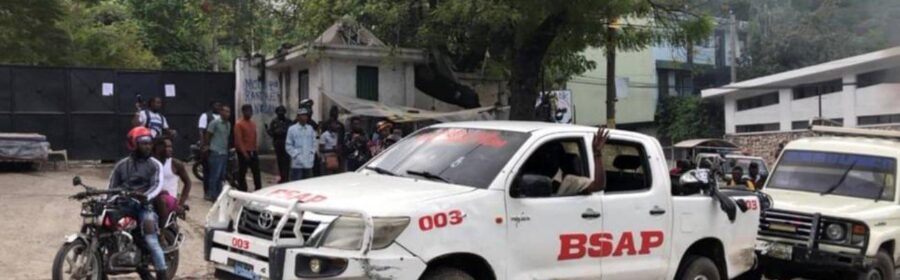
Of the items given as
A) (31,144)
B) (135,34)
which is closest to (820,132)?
(31,144)

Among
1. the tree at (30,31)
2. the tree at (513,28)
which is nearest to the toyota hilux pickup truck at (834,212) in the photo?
the tree at (513,28)

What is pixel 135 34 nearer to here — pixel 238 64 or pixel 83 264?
pixel 238 64

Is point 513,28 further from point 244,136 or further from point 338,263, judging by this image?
point 338,263

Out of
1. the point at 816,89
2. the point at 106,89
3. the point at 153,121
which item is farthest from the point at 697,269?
the point at 816,89

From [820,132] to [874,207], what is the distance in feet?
5.76

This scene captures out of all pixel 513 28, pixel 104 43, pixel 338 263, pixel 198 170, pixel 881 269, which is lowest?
pixel 881 269

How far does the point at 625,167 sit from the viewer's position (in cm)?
679

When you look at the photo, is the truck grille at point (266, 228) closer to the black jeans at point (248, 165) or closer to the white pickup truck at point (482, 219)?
the white pickup truck at point (482, 219)

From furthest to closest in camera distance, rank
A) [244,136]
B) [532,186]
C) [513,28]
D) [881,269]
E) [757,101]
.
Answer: [757,101] → [513,28] → [244,136] → [881,269] → [532,186]

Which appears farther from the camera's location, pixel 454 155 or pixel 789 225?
pixel 789 225

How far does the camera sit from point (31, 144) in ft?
47.9

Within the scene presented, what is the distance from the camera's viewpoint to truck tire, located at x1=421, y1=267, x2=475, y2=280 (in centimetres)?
509

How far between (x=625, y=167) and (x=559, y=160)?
31.6 inches

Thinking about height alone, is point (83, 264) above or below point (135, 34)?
below
